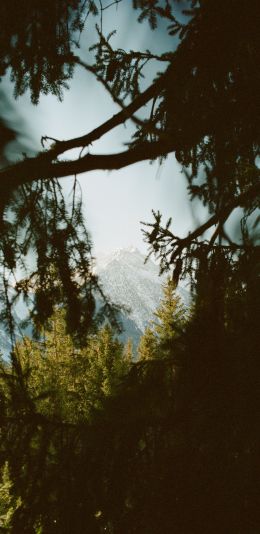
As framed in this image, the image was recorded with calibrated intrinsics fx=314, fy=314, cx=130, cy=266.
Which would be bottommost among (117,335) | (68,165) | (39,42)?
(117,335)

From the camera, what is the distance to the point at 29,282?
2.12 metres

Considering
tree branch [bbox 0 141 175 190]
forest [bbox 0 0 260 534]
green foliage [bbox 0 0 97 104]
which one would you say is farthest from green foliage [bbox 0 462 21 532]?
green foliage [bbox 0 0 97 104]

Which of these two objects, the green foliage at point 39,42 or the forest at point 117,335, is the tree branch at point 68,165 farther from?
the green foliage at point 39,42

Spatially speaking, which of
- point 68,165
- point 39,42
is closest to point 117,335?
point 68,165

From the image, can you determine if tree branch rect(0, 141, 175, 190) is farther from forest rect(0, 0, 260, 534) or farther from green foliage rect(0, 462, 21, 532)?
green foliage rect(0, 462, 21, 532)

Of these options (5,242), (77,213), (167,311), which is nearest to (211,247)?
(77,213)

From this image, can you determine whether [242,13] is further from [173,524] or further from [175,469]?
[173,524]

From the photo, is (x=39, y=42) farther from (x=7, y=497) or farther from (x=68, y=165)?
(x=7, y=497)

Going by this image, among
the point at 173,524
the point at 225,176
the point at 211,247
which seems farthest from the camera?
the point at 211,247

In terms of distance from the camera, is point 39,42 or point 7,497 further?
point 7,497

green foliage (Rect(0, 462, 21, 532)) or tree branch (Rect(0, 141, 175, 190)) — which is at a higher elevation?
tree branch (Rect(0, 141, 175, 190))

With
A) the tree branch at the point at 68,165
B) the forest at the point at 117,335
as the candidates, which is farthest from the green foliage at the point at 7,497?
the tree branch at the point at 68,165

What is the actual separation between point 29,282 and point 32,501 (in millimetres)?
1532

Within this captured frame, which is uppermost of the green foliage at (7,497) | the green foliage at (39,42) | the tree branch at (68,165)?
the green foliage at (39,42)
